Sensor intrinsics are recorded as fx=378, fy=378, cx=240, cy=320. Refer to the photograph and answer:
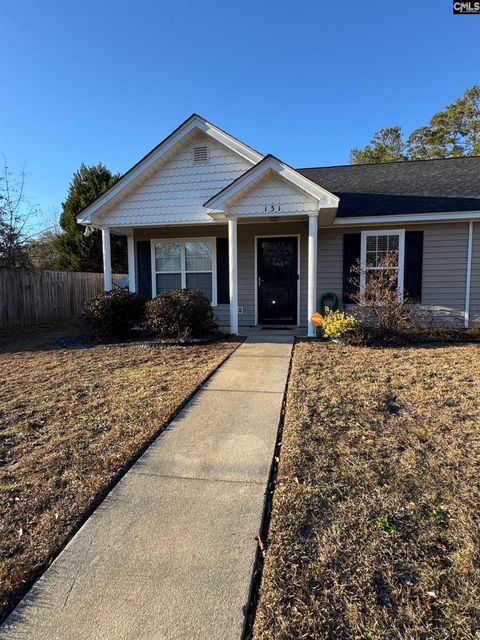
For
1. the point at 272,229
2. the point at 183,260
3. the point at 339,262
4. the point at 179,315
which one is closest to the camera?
the point at 179,315

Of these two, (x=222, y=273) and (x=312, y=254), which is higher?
(x=312, y=254)

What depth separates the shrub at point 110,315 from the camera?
27.2 ft

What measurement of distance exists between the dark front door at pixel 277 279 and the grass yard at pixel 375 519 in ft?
17.5

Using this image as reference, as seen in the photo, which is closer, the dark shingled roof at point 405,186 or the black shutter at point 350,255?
the dark shingled roof at point 405,186

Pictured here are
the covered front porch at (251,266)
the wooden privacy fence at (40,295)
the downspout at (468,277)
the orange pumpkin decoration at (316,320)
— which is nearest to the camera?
the orange pumpkin decoration at (316,320)

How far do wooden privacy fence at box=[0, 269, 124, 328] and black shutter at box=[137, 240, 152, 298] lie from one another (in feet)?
13.2

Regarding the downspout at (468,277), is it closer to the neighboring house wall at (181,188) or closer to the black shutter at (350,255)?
the black shutter at (350,255)

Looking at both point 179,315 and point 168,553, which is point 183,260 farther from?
point 168,553

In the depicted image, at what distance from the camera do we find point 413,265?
8805 millimetres

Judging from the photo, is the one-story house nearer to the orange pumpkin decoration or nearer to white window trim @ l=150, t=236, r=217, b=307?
white window trim @ l=150, t=236, r=217, b=307

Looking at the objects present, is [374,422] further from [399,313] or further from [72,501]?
[399,313]

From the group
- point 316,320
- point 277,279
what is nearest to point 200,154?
point 277,279

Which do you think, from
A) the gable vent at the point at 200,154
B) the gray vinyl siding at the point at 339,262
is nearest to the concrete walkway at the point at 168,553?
the gray vinyl siding at the point at 339,262

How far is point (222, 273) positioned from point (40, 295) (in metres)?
6.41
